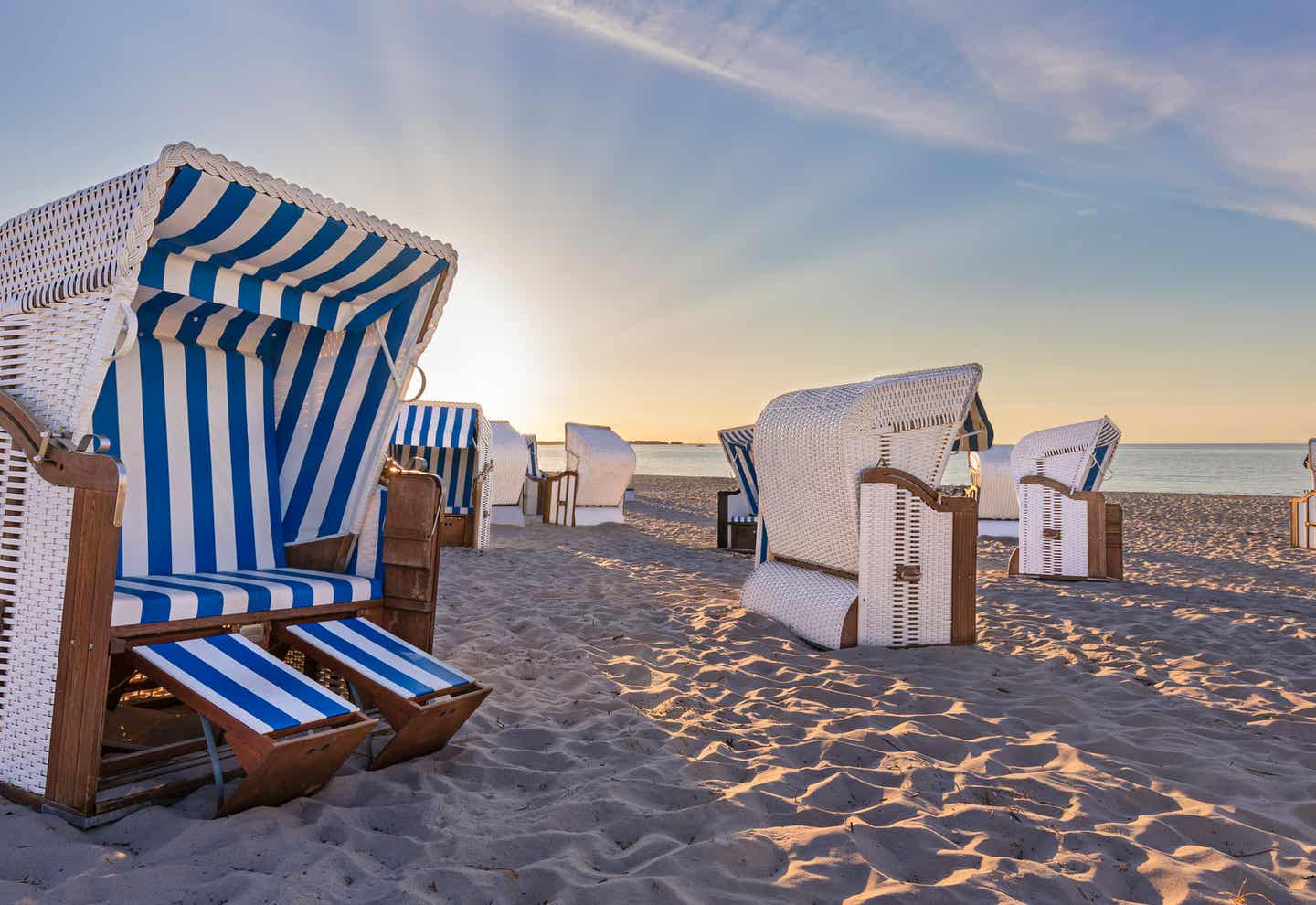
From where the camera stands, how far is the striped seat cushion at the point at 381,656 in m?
2.89

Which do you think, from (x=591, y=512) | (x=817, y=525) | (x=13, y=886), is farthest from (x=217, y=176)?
(x=591, y=512)

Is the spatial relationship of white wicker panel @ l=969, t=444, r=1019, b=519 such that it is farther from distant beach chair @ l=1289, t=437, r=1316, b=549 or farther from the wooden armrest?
the wooden armrest

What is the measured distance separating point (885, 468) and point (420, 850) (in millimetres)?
3850

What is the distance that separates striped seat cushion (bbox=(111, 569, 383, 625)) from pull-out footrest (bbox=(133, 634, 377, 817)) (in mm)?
118

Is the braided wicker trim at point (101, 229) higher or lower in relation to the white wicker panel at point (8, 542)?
higher

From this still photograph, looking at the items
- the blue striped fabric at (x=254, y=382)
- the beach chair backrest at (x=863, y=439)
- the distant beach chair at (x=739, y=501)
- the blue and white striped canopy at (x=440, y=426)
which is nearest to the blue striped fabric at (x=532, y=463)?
the blue and white striped canopy at (x=440, y=426)

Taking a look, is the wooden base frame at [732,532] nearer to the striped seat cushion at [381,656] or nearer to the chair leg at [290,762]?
the striped seat cushion at [381,656]

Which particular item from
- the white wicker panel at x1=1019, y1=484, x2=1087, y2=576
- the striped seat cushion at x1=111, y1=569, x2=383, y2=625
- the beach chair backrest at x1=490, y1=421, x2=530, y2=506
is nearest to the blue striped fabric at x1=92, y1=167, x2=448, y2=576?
the striped seat cushion at x1=111, y1=569, x2=383, y2=625

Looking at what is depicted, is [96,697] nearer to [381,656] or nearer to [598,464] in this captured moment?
[381,656]

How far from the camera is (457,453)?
12.6 metres

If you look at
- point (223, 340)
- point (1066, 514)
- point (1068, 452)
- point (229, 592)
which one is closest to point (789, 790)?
point (229, 592)

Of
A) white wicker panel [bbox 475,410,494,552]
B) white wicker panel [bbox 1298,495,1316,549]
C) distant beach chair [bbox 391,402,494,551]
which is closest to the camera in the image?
white wicker panel [bbox 475,410,494,552]

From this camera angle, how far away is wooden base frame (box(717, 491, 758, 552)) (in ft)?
37.5

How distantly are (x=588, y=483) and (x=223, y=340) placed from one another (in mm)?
11838
